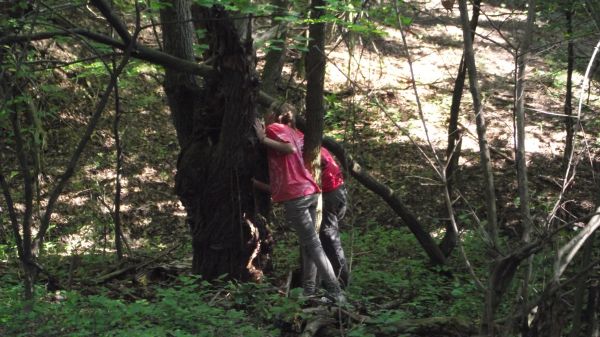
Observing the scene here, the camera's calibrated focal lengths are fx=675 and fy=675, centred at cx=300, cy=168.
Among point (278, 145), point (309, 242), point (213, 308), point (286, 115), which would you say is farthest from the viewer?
point (286, 115)

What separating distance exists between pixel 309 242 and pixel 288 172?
2.20ft

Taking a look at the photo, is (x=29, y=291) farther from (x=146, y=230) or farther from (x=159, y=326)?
(x=146, y=230)

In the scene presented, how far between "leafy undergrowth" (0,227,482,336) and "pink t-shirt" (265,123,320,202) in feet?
2.86

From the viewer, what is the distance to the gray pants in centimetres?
609

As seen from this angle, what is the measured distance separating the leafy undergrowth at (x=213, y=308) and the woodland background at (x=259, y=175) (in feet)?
0.08

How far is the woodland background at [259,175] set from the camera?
4.28 meters

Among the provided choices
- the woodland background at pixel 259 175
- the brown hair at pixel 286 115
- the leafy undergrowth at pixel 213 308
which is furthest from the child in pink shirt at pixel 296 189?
the leafy undergrowth at pixel 213 308

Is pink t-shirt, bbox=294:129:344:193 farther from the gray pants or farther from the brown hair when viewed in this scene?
the gray pants

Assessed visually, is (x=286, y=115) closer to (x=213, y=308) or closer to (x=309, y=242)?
(x=309, y=242)

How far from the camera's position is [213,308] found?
5113 millimetres

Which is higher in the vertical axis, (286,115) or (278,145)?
(286,115)

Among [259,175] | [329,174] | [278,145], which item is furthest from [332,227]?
[278,145]

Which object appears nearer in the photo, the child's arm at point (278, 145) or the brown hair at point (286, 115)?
the child's arm at point (278, 145)

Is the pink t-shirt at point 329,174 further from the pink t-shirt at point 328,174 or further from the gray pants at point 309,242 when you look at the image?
the gray pants at point 309,242
